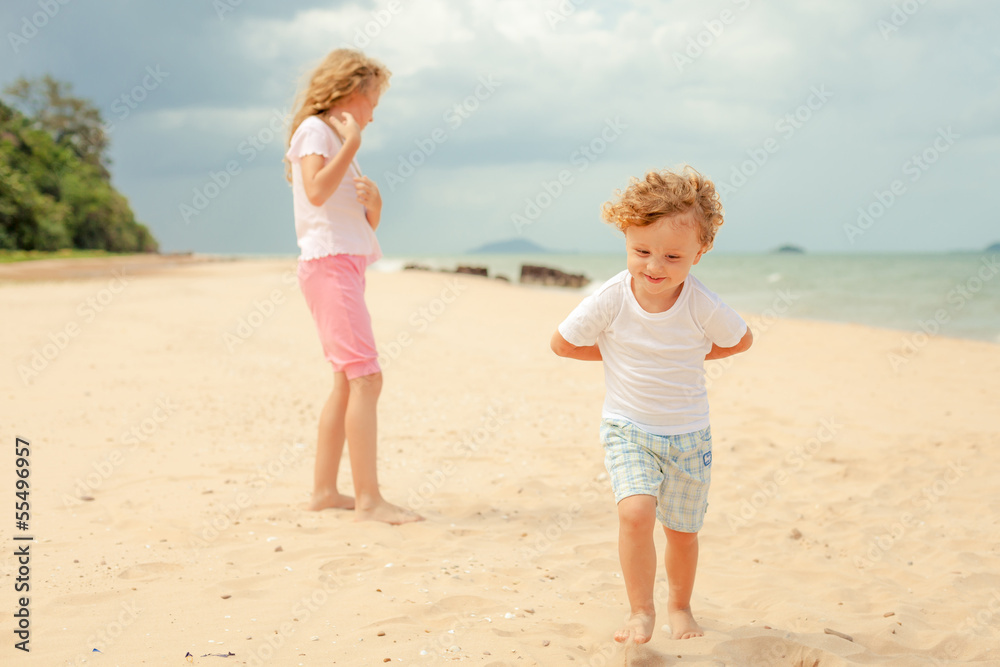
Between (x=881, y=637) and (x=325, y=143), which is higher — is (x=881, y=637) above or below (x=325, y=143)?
below

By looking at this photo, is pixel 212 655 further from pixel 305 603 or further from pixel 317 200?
pixel 317 200

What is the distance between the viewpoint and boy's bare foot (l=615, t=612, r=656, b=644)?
240cm

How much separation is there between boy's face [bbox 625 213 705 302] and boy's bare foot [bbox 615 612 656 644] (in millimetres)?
1103

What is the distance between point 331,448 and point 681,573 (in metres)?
2.00

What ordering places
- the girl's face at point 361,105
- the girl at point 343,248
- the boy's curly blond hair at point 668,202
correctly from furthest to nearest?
the girl's face at point 361,105, the girl at point 343,248, the boy's curly blond hair at point 668,202

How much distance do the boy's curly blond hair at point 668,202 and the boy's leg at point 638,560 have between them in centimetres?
92

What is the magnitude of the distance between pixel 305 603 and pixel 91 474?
2234 mm

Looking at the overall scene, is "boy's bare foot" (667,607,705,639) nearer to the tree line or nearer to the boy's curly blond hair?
the boy's curly blond hair

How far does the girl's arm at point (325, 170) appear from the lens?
11.6 ft

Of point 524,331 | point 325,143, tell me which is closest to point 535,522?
point 325,143

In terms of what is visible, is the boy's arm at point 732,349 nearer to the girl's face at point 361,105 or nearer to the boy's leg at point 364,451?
the boy's leg at point 364,451

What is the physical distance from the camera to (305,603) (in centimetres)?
269

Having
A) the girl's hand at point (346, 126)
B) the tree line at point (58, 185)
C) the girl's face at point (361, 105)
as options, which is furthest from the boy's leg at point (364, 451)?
the tree line at point (58, 185)

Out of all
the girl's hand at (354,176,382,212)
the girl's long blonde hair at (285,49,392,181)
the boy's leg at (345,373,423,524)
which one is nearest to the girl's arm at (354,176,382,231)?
the girl's hand at (354,176,382,212)
